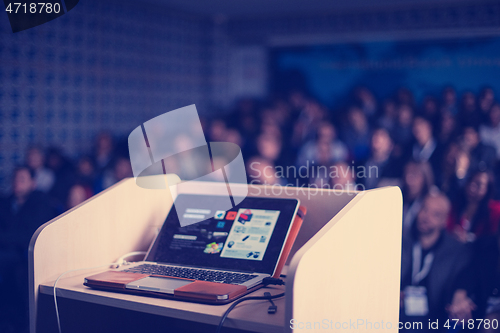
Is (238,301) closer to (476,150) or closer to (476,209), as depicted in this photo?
(476,209)

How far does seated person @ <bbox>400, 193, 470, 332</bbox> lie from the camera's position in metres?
2.07

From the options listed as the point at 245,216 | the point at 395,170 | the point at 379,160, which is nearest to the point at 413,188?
the point at 395,170

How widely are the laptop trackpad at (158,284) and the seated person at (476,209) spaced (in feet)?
5.93

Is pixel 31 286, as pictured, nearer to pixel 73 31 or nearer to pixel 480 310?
pixel 480 310

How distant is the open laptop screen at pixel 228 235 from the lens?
119cm

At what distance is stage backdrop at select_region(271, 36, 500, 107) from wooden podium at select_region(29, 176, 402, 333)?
13.7ft

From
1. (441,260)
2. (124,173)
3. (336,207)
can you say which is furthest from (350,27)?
(336,207)

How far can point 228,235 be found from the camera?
1263mm

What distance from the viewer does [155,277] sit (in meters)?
1.12

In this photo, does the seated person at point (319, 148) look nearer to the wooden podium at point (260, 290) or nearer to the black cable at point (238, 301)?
the wooden podium at point (260, 290)

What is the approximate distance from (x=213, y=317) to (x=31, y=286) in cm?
54

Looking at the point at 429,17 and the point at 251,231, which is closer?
the point at 251,231

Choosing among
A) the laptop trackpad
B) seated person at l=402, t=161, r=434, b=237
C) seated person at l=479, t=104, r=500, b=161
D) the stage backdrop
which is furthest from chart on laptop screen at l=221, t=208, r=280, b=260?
the stage backdrop

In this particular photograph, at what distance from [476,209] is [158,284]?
204 centimetres
